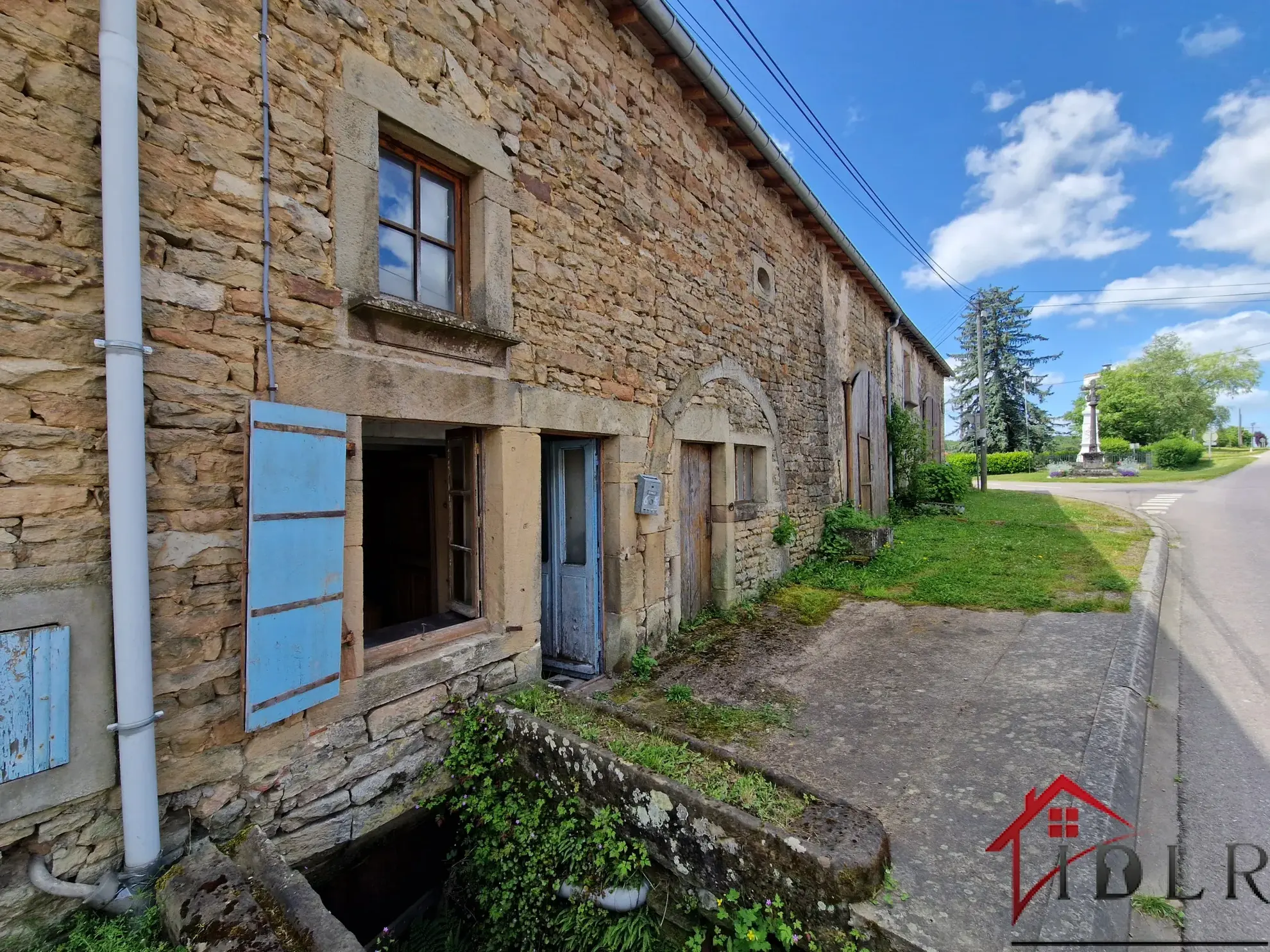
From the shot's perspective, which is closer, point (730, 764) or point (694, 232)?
point (730, 764)

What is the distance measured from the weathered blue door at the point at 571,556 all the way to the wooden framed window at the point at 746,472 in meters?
2.50

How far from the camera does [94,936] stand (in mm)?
2037

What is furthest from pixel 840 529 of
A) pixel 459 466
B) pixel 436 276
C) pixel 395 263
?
pixel 395 263

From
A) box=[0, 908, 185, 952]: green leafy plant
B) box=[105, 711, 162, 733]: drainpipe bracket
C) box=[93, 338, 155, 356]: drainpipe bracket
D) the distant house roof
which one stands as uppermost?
the distant house roof

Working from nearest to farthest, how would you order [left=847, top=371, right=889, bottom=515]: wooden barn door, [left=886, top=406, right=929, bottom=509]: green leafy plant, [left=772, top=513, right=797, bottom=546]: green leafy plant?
1. [left=772, top=513, right=797, bottom=546]: green leafy plant
2. [left=847, top=371, right=889, bottom=515]: wooden barn door
3. [left=886, top=406, right=929, bottom=509]: green leafy plant

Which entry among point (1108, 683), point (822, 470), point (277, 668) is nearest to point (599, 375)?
point (277, 668)

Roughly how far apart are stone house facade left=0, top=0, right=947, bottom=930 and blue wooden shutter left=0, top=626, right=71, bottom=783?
0.05 metres

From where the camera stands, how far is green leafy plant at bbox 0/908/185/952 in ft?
6.45

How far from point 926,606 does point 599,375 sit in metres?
4.76

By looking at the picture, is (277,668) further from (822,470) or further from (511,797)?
(822,470)

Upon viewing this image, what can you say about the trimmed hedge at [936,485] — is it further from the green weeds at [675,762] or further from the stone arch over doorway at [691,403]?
the green weeds at [675,762]

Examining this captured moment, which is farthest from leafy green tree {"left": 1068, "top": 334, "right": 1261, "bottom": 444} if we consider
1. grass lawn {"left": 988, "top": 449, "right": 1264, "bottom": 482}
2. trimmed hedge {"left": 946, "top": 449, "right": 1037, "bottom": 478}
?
trimmed hedge {"left": 946, "top": 449, "right": 1037, "bottom": 478}

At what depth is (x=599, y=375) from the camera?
15.0ft

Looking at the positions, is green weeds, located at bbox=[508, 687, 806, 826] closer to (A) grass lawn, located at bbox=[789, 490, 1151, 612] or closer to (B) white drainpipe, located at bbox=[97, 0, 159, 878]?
(B) white drainpipe, located at bbox=[97, 0, 159, 878]
